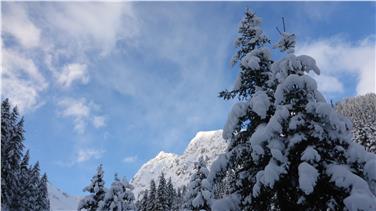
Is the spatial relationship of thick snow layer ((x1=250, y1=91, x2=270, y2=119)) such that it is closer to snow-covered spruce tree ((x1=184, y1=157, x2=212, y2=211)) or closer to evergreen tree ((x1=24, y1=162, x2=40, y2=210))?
snow-covered spruce tree ((x1=184, y1=157, x2=212, y2=211))

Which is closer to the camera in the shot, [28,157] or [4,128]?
[4,128]

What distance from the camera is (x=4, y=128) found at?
40719mm

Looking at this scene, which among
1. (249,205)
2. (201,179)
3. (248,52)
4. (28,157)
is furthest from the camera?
(28,157)

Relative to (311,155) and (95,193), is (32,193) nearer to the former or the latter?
(95,193)

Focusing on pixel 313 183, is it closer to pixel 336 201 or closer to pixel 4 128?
pixel 336 201

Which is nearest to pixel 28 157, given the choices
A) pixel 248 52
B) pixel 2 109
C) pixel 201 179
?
pixel 2 109

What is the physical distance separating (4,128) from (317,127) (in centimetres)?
3643

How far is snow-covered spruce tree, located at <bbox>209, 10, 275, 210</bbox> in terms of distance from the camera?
44.5ft

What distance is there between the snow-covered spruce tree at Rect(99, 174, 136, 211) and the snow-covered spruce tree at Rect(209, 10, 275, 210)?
19835 millimetres

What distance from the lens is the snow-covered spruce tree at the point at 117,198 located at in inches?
1270

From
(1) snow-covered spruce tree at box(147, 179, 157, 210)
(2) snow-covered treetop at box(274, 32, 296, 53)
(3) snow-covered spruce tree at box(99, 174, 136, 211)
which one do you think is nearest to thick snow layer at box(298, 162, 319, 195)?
(2) snow-covered treetop at box(274, 32, 296, 53)

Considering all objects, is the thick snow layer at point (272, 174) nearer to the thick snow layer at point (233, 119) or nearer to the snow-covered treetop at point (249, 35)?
the thick snow layer at point (233, 119)

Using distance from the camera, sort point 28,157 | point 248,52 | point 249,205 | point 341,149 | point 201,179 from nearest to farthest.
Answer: point 341,149 → point 249,205 → point 248,52 → point 201,179 → point 28,157

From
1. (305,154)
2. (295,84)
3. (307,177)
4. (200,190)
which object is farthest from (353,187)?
(200,190)
